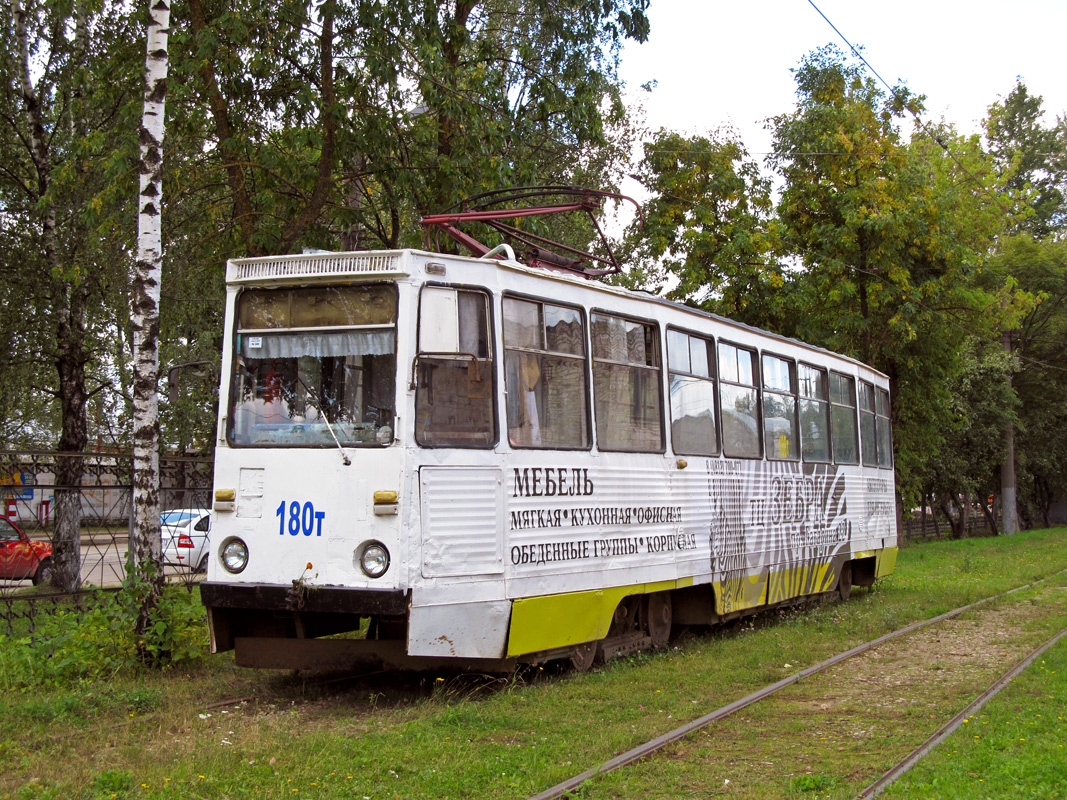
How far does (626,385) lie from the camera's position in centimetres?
911

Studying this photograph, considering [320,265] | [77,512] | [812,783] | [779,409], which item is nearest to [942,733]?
[812,783]

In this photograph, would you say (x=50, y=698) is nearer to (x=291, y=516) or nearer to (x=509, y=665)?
(x=291, y=516)

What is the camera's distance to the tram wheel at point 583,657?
28.5ft

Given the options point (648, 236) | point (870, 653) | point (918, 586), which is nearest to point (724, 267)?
point (648, 236)

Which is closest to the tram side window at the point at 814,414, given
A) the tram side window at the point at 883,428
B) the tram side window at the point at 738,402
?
the tram side window at the point at 738,402

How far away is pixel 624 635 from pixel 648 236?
13.6m

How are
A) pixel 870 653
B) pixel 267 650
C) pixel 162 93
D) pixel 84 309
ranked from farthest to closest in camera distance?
pixel 84 309
pixel 870 653
pixel 162 93
pixel 267 650

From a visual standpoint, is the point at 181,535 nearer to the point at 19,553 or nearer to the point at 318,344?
the point at 19,553

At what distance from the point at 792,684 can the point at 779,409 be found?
14.5 ft

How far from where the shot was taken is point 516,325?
796cm

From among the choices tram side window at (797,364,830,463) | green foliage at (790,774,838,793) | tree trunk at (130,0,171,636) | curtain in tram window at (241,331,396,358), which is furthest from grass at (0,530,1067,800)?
tram side window at (797,364,830,463)

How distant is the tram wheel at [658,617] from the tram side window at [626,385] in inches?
61.0

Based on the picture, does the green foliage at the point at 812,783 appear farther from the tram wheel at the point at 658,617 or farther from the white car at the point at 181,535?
the white car at the point at 181,535

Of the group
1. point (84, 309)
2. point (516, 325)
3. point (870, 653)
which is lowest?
point (870, 653)
